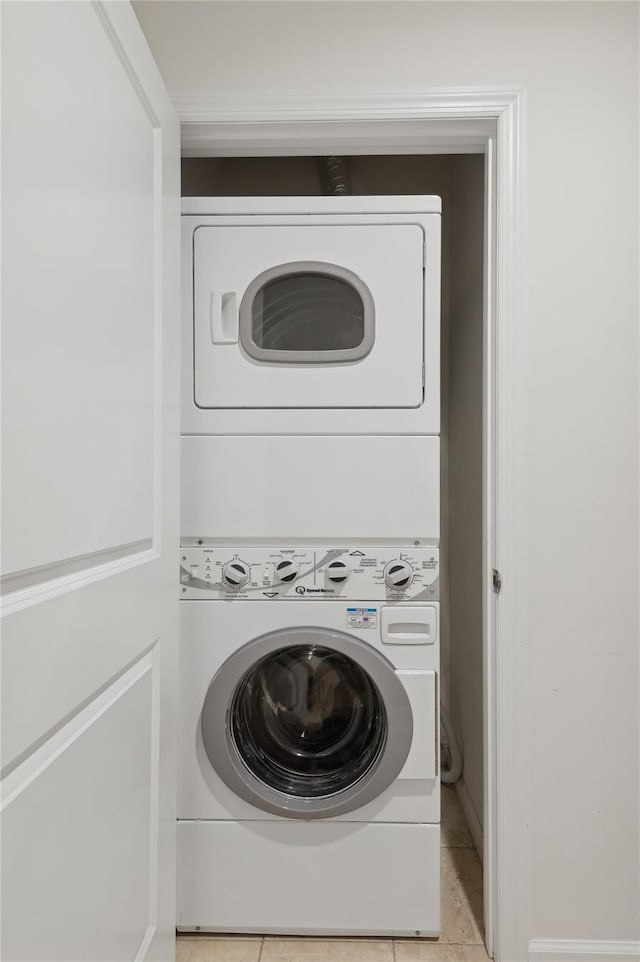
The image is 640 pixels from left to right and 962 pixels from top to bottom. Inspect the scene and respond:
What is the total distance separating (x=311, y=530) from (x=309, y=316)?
0.54 m

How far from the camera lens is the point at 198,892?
1637 mm

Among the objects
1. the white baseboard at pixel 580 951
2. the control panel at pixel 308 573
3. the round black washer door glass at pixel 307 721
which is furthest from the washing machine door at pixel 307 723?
the white baseboard at pixel 580 951

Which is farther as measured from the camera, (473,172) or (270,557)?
(473,172)

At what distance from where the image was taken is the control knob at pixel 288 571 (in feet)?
5.31

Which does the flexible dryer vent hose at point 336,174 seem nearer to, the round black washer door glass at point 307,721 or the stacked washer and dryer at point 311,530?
the stacked washer and dryer at point 311,530

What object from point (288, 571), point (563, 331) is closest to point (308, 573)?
point (288, 571)

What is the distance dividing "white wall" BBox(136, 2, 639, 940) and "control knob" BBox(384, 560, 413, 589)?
0.29m

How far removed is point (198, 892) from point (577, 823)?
0.97 meters

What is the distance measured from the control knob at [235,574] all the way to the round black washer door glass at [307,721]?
0.22 metres

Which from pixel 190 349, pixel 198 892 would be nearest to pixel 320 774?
pixel 198 892

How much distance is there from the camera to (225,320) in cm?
162

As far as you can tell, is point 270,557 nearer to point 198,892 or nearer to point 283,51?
point 198,892

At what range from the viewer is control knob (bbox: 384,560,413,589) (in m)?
1.61

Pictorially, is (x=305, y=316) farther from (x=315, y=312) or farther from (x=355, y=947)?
(x=355, y=947)
